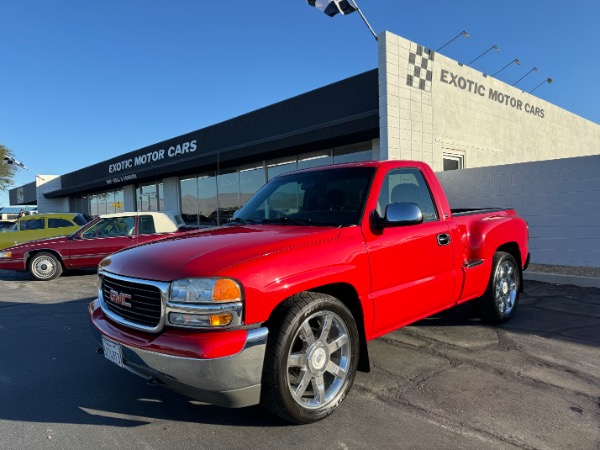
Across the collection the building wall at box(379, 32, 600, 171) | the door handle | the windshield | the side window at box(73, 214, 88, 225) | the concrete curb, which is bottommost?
the concrete curb

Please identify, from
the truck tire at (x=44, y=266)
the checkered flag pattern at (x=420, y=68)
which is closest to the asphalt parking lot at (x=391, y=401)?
the truck tire at (x=44, y=266)

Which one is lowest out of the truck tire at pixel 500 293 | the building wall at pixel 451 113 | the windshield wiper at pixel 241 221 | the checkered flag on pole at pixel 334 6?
the truck tire at pixel 500 293

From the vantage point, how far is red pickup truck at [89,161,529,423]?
2564 millimetres

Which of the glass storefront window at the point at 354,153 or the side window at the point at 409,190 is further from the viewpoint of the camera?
the glass storefront window at the point at 354,153

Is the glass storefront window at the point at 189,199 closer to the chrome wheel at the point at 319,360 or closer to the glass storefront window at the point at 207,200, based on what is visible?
the glass storefront window at the point at 207,200

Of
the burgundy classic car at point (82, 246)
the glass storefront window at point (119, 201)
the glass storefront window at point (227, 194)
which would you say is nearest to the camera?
the burgundy classic car at point (82, 246)

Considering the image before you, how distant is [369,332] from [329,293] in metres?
0.48

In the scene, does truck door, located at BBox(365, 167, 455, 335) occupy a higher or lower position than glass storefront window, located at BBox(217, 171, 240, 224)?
lower

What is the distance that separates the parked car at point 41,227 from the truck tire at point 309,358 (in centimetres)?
1173

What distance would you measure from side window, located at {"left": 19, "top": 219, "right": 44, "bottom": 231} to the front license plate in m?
11.4

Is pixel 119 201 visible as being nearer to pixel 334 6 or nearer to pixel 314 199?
pixel 334 6

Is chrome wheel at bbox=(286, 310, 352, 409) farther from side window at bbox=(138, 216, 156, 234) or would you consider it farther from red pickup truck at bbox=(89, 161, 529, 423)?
side window at bbox=(138, 216, 156, 234)

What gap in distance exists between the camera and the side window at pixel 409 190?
156 inches

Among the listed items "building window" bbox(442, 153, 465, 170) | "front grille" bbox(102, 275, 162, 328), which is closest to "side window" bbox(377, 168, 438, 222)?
"front grille" bbox(102, 275, 162, 328)
